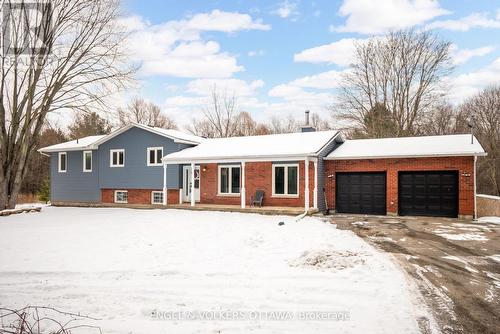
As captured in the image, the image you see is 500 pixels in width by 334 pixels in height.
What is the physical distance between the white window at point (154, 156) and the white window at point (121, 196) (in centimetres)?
287

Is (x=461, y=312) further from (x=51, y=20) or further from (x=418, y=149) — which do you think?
(x=51, y=20)

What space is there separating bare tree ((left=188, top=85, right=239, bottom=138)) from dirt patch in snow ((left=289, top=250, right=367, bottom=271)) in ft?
114

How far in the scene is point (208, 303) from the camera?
5383 mm

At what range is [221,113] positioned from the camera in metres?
42.7

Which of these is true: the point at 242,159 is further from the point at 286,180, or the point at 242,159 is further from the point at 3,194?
the point at 3,194

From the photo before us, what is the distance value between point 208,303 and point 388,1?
1868 centimetres

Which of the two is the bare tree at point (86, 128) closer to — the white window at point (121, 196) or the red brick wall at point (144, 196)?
the white window at point (121, 196)

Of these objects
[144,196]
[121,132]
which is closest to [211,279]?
[144,196]

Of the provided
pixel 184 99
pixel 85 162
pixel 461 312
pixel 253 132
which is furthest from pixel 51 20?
pixel 253 132

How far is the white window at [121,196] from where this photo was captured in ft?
72.0

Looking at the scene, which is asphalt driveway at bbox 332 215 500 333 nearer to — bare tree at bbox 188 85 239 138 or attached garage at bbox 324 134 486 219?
attached garage at bbox 324 134 486 219

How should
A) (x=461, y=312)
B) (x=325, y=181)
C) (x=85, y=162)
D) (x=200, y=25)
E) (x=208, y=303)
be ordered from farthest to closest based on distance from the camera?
1. (x=85, y=162)
2. (x=200, y=25)
3. (x=325, y=181)
4. (x=208, y=303)
5. (x=461, y=312)

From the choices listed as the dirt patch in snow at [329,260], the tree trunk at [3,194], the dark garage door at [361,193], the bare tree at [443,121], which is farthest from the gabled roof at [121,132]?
the bare tree at [443,121]

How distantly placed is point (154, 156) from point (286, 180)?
831cm
